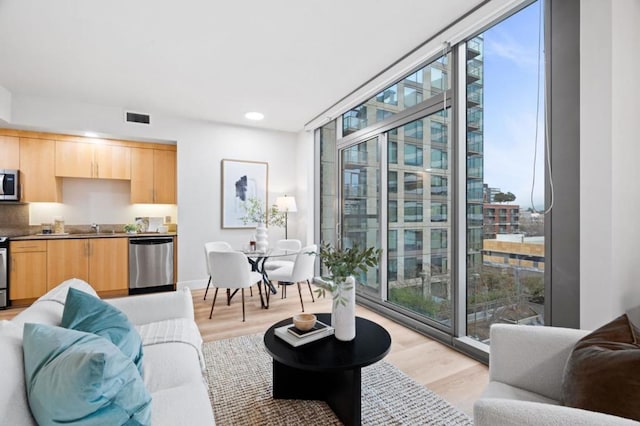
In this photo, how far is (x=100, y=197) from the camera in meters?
4.72

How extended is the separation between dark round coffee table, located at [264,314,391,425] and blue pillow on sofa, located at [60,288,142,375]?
2.18 ft

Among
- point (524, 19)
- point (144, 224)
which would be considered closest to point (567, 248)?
point (524, 19)

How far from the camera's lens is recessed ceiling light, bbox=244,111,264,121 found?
4.51 m

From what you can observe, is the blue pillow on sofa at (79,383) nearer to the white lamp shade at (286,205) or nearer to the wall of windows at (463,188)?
the wall of windows at (463,188)

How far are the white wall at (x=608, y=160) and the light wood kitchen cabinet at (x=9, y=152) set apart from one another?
19.1 ft

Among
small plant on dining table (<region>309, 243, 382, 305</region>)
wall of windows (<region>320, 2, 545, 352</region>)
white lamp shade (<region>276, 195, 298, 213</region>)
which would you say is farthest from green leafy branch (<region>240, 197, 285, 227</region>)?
small plant on dining table (<region>309, 243, 382, 305</region>)

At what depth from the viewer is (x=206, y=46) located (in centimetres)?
279

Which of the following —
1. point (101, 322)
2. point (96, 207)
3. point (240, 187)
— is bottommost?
point (101, 322)

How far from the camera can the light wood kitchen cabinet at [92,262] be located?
4.04 metres

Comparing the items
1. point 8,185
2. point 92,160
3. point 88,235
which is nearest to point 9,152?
point 8,185

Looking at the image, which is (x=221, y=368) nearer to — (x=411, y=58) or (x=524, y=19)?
(x=411, y=58)

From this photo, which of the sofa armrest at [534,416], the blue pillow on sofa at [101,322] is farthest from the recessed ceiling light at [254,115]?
the sofa armrest at [534,416]

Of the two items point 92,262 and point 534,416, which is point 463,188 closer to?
point 534,416

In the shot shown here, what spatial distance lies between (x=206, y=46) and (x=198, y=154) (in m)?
2.28
